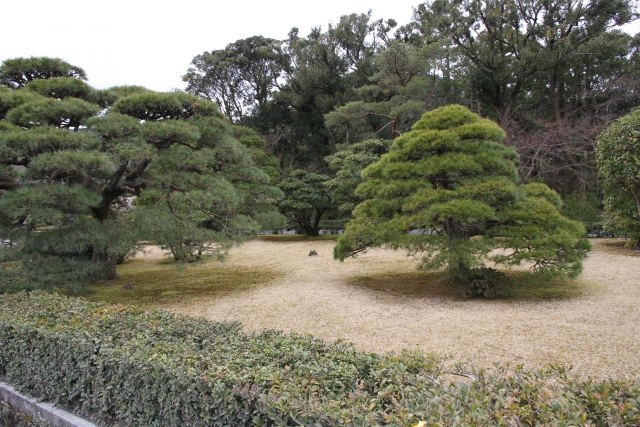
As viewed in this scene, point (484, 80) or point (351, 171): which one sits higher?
point (484, 80)

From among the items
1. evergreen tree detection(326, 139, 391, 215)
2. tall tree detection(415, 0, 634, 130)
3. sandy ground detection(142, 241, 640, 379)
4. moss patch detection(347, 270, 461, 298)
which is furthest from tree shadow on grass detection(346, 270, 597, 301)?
tall tree detection(415, 0, 634, 130)

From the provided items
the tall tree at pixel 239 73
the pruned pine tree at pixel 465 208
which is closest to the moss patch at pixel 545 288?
the pruned pine tree at pixel 465 208

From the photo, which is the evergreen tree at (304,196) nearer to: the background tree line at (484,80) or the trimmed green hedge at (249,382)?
the background tree line at (484,80)

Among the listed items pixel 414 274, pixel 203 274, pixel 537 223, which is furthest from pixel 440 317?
pixel 203 274

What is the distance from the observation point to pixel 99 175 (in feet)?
19.8

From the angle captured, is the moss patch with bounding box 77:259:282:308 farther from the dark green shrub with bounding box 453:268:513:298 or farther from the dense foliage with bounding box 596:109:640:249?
the dense foliage with bounding box 596:109:640:249

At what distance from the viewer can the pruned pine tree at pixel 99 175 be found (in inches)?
176

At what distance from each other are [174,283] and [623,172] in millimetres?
8987

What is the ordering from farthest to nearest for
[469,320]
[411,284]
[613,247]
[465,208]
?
[613,247] < [411,284] < [465,208] < [469,320]

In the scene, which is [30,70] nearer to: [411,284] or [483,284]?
[411,284]

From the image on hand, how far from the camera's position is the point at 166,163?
5.38 meters

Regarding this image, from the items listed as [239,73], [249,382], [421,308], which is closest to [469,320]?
[421,308]

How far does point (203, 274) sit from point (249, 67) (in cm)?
1779

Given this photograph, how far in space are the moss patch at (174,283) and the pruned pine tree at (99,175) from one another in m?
0.55
